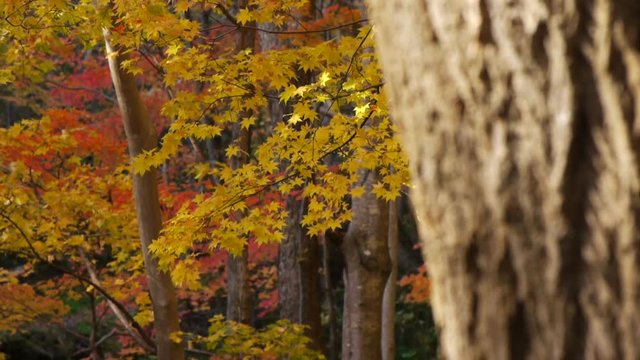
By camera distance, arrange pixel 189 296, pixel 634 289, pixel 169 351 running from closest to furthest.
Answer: pixel 634 289
pixel 169 351
pixel 189 296

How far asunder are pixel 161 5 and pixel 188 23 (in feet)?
0.74

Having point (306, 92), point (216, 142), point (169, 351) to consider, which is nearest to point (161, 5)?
point (306, 92)

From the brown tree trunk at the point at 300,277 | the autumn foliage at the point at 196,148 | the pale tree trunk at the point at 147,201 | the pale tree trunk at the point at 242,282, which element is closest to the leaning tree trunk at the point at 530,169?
the autumn foliage at the point at 196,148

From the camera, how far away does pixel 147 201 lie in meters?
7.07

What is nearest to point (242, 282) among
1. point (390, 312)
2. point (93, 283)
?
point (93, 283)

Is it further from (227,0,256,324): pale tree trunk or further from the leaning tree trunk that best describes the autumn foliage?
the leaning tree trunk

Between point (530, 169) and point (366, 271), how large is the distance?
647 cm

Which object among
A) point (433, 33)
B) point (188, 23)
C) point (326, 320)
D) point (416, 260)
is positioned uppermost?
point (416, 260)

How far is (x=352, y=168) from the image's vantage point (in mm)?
5613

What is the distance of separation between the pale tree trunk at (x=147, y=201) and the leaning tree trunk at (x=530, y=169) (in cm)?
553

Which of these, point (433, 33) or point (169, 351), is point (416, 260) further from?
point (433, 33)

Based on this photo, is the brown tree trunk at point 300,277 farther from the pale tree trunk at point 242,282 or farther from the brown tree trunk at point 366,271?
the brown tree trunk at point 366,271

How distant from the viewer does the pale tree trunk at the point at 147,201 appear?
680 centimetres

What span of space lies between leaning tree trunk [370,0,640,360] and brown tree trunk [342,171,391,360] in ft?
20.6
